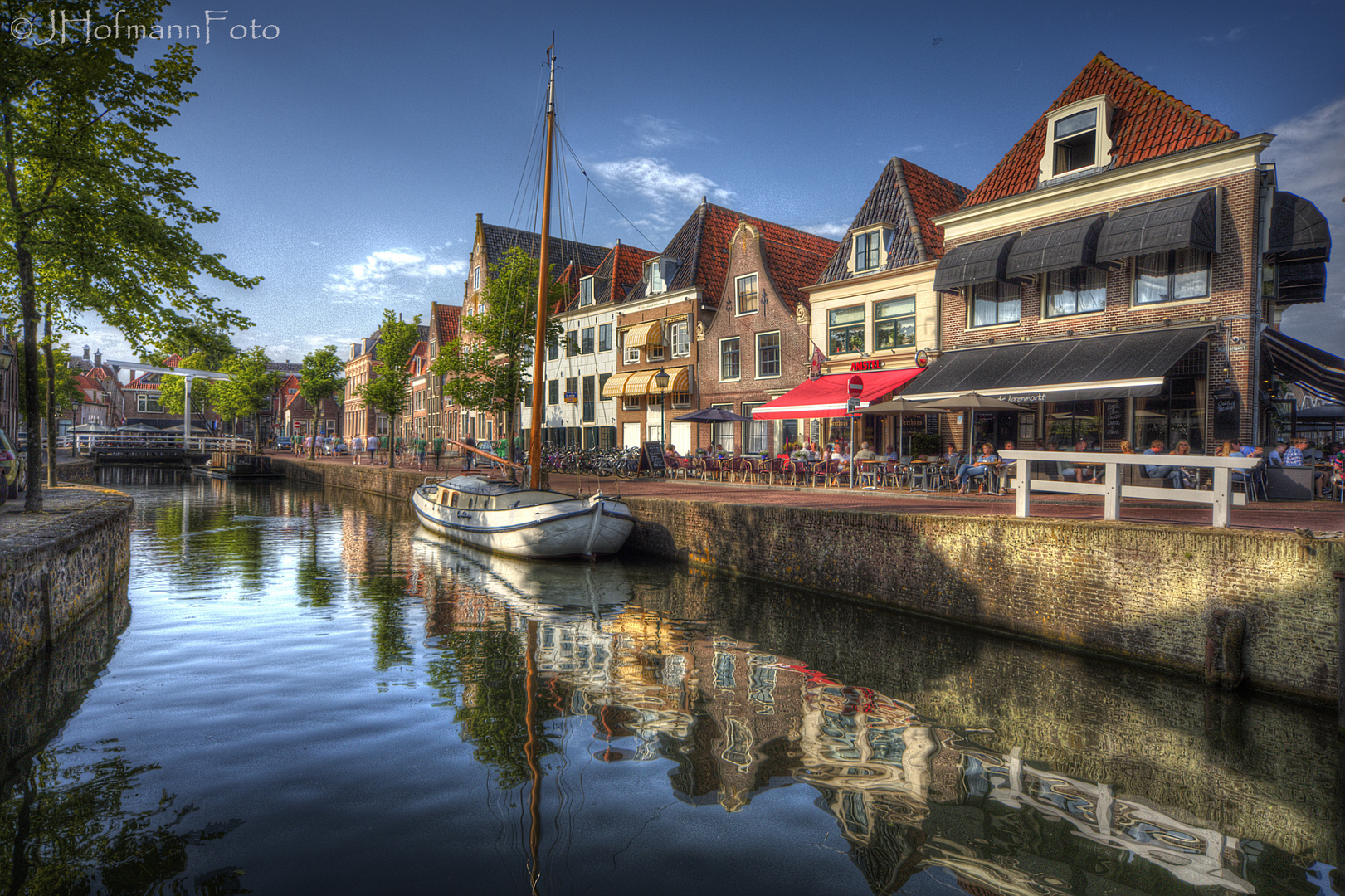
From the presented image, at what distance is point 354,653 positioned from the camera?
9.23 meters

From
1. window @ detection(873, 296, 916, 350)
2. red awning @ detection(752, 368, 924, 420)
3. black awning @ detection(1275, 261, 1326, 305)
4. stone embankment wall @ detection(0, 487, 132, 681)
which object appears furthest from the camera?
window @ detection(873, 296, 916, 350)

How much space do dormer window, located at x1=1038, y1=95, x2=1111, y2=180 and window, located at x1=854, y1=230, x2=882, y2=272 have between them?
5.35m

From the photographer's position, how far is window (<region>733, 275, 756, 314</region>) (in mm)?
26984

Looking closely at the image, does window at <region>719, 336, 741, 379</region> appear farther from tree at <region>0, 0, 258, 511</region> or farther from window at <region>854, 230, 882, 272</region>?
tree at <region>0, 0, 258, 511</region>

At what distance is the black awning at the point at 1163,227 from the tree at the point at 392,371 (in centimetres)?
3287

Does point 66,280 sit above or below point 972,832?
above

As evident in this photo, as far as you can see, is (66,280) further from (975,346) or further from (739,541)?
(975,346)

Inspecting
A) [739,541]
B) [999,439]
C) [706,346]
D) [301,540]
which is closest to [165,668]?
[739,541]

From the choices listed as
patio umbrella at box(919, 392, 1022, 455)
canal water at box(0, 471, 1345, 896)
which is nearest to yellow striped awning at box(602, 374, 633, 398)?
patio umbrella at box(919, 392, 1022, 455)

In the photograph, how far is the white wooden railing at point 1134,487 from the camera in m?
8.25

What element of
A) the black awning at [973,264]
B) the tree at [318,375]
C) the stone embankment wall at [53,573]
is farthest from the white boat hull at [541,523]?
the tree at [318,375]

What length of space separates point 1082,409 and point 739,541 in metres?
9.05

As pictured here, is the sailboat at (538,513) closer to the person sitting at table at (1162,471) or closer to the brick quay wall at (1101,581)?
the brick quay wall at (1101,581)

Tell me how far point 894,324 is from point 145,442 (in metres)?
56.4
